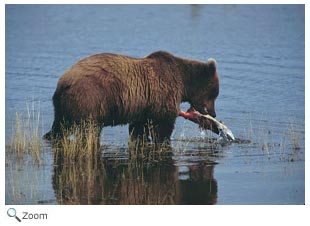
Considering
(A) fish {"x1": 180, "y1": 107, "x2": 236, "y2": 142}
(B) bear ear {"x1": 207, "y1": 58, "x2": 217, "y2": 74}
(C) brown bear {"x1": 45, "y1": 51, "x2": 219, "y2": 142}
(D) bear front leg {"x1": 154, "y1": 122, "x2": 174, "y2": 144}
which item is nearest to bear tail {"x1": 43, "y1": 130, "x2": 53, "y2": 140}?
(C) brown bear {"x1": 45, "y1": 51, "x2": 219, "y2": 142}

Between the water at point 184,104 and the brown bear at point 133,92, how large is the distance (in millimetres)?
508

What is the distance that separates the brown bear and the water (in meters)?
0.51

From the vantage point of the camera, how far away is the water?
38.6ft

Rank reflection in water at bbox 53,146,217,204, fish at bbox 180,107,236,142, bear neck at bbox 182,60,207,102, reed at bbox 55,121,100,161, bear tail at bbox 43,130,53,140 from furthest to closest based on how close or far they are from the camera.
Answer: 1. bear neck at bbox 182,60,207,102
2. fish at bbox 180,107,236,142
3. bear tail at bbox 43,130,53,140
4. reed at bbox 55,121,100,161
5. reflection in water at bbox 53,146,217,204

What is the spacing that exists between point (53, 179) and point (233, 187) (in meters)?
2.58

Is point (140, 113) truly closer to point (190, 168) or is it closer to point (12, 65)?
point (190, 168)

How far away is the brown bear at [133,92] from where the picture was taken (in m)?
13.7

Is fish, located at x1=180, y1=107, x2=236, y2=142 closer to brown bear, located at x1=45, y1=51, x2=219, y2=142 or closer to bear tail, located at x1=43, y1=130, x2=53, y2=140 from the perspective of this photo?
brown bear, located at x1=45, y1=51, x2=219, y2=142

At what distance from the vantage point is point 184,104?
776 inches

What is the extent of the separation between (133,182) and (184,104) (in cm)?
785

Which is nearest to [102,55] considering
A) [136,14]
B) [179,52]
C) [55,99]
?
[55,99]
